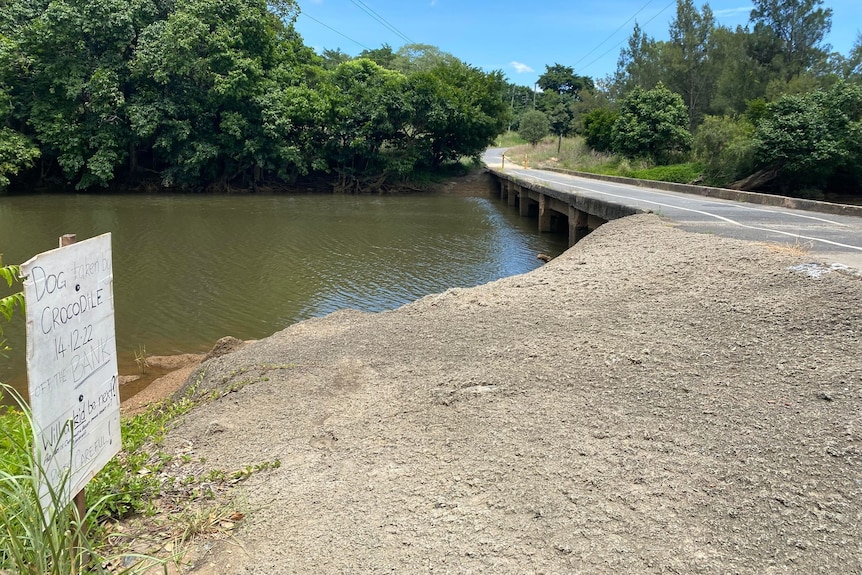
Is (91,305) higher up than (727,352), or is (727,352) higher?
(91,305)

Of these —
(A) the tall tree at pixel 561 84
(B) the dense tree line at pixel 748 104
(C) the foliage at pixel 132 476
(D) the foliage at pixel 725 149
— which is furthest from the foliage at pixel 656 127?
(A) the tall tree at pixel 561 84

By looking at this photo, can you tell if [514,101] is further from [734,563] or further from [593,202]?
[734,563]

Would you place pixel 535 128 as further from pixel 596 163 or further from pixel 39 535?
pixel 39 535

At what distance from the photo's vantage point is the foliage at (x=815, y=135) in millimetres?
18266

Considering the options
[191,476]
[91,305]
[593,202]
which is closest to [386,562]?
[191,476]

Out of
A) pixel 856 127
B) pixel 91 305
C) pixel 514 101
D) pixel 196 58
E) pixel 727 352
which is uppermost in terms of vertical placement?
pixel 514 101

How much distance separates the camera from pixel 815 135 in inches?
726

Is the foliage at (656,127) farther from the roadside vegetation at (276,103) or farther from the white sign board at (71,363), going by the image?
the white sign board at (71,363)

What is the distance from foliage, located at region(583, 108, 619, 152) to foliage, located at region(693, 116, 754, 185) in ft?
32.0

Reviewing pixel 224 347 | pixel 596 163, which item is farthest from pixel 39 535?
pixel 596 163

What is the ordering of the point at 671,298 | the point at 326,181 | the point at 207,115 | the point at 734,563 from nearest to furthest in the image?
the point at 734,563 → the point at 671,298 → the point at 207,115 → the point at 326,181

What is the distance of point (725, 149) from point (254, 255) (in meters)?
16.6

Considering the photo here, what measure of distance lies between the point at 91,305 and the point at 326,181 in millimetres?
32958

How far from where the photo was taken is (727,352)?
4.72 meters
